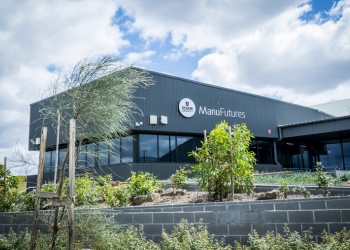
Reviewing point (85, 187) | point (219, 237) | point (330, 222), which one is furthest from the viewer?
point (85, 187)

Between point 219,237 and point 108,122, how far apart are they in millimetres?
2728

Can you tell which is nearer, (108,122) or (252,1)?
(108,122)

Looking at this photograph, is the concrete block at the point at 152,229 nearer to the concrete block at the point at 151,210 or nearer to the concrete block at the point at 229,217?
the concrete block at the point at 151,210

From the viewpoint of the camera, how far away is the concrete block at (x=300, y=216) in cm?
567

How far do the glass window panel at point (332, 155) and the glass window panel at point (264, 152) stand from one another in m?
4.36

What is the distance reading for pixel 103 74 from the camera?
6.03 meters

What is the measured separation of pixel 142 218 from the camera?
23.3 ft

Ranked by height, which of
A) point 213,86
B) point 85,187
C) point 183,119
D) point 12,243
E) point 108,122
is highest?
point 213,86

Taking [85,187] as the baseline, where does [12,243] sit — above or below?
below

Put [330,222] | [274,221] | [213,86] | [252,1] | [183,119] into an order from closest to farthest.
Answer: [330,222] → [274,221] → [252,1] → [183,119] → [213,86]

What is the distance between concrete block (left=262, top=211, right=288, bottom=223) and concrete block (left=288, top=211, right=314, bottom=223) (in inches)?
3.2

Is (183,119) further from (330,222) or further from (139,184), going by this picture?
(330,222)

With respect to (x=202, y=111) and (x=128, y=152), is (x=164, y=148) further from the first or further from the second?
(x=202, y=111)

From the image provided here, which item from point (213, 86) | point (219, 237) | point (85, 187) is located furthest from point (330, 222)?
point (213, 86)
